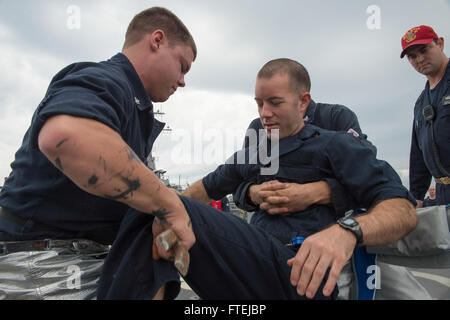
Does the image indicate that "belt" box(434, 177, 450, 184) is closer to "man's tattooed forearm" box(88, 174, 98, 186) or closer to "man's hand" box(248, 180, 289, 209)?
"man's hand" box(248, 180, 289, 209)

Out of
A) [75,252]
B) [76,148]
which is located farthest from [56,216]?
[76,148]

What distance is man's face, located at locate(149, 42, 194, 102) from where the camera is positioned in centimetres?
194

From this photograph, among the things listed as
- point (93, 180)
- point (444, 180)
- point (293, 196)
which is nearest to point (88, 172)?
point (93, 180)

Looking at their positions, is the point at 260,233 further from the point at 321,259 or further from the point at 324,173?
the point at 324,173

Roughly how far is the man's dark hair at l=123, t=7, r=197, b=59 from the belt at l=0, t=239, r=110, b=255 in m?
1.31

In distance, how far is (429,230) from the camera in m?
1.47

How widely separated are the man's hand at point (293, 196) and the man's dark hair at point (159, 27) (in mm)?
1216

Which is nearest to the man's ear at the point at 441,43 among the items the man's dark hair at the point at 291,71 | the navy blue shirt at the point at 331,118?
the navy blue shirt at the point at 331,118

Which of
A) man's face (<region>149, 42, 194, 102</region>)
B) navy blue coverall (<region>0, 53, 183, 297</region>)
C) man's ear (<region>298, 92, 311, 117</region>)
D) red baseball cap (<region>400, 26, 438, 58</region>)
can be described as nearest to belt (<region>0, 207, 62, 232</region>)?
navy blue coverall (<region>0, 53, 183, 297</region>)

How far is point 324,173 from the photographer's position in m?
1.71

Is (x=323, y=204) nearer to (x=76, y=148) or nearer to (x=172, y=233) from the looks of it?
(x=172, y=233)

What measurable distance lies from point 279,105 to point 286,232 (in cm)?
83

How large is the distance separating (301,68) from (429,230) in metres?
1.29

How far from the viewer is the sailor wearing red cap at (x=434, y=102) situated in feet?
9.63
